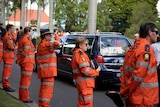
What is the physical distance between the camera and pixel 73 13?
190 feet

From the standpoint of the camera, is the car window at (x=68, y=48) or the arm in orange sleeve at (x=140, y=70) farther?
the car window at (x=68, y=48)

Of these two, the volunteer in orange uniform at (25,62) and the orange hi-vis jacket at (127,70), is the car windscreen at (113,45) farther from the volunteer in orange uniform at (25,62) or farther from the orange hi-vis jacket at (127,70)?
the orange hi-vis jacket at (127,70)

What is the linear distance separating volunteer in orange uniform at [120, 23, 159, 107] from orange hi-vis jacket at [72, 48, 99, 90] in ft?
4.64

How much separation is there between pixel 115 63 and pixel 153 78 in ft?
19.1

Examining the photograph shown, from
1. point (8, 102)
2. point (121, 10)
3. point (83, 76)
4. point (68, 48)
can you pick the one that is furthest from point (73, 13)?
point (83, 76)

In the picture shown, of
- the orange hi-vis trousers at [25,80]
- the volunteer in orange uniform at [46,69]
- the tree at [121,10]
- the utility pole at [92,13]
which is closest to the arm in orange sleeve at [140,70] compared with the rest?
the volunteer in orange uniform at [46,69]

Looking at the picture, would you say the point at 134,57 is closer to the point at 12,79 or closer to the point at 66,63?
the point at 66,63

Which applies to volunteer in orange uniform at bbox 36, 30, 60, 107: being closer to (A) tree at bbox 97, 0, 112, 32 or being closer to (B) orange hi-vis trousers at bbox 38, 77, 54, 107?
(B) orange hi-vis trousers at bbox 38, 77, 54, 107

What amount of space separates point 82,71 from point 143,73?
5.86 ft

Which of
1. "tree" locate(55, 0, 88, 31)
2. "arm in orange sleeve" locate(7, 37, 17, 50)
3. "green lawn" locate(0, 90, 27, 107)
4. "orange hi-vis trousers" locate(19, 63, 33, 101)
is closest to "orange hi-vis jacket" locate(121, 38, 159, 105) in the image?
"green lawn" locate(0, 90, 27, 107)

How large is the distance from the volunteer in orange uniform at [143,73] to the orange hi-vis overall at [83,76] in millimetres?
1427

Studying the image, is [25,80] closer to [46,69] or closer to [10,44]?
[46,69]

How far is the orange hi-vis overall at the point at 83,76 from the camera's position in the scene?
6.33m

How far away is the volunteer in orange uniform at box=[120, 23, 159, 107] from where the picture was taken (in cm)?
472
